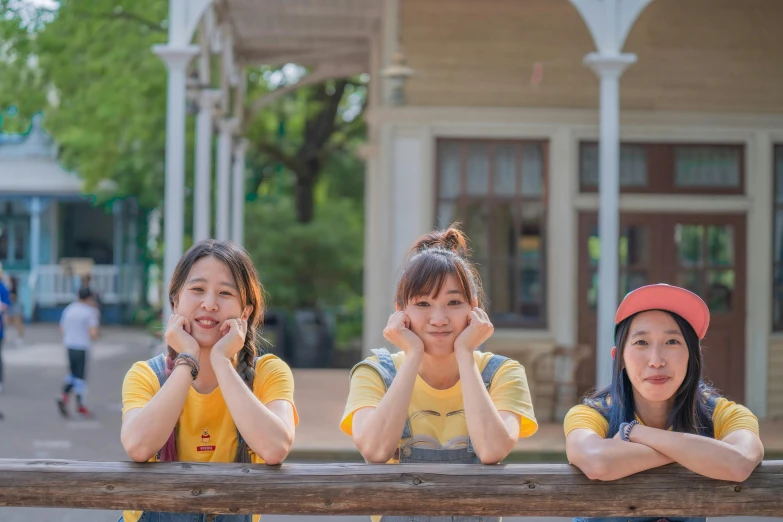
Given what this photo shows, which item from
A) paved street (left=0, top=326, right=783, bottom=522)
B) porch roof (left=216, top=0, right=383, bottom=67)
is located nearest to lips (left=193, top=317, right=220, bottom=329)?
paved street (left=0, top=326, right=783, bottom=522)

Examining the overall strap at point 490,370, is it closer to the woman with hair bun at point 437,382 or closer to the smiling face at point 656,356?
the woman with hair bun at point 437,382

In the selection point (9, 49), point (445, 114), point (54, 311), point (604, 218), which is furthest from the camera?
point (54, 311)

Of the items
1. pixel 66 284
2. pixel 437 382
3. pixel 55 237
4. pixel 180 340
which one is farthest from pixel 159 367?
pixel 55 237

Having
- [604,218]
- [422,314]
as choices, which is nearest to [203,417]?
[422,314]

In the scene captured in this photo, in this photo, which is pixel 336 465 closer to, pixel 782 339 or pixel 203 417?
pixel 203 417

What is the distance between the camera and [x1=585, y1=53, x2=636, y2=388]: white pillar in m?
8.78

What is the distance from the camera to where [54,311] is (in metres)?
31.0

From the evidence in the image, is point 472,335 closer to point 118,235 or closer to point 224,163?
point 224,163

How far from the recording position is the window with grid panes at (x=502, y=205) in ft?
35.3

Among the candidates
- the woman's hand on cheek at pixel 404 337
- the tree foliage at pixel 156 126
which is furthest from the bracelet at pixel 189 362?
the tree foliage at pixel 156 126

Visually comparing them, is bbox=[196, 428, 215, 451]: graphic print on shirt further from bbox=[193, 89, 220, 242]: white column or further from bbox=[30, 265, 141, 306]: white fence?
bbox=[30, 265, 141, 306]: white fence

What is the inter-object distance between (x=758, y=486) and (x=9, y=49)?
13.7 m

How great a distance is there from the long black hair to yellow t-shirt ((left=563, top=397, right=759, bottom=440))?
2 cm

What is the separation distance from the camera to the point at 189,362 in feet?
9.86
